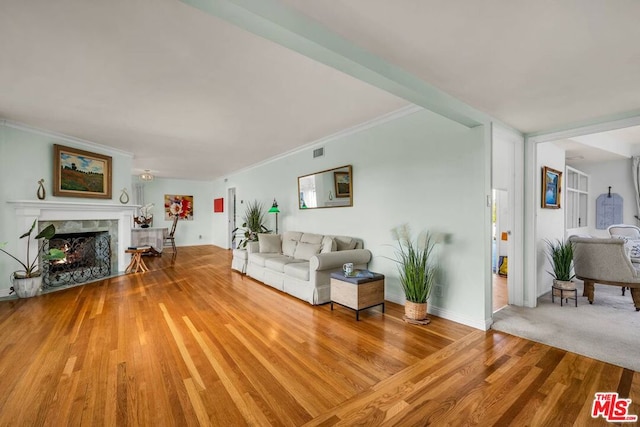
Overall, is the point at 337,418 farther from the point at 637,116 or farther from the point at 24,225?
the point at 24,225

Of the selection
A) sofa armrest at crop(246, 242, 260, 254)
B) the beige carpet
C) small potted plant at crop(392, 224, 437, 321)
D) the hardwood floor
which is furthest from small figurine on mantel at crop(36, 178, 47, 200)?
the beige carpet

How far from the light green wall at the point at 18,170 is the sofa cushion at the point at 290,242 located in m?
3.91

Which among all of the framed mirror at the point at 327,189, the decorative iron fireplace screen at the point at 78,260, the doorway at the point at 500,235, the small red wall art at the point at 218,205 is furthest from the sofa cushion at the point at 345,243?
the small red wall art at the point at 218,205

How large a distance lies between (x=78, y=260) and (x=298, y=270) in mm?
4347

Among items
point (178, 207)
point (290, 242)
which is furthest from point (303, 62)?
point (178, 207)

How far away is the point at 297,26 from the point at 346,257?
9.26 ft

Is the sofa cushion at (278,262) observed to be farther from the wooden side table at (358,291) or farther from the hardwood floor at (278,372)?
the wooden side table at (358,291)

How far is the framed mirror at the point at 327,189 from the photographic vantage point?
438 cm

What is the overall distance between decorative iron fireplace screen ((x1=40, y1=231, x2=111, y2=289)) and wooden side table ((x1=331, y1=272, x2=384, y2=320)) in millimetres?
4615

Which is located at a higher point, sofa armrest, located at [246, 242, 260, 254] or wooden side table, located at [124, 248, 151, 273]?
sofa armrest, located at [246, 242, 260, 254]

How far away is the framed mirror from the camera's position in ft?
14.4

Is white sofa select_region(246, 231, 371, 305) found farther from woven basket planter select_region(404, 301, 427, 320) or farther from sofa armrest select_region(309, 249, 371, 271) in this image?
woven basket planter select_region(404, 301, 427, 320)

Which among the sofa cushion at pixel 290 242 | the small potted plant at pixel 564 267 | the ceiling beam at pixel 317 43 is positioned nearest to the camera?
the ceiling beam at pixel 317 43

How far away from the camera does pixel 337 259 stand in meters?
3.73
